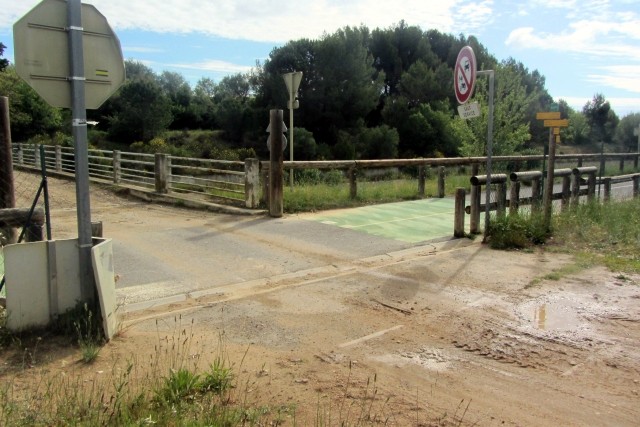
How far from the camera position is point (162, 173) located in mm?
13508

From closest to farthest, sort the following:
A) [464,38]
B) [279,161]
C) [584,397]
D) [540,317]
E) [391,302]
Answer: [584,397] → [540,317] → [391,302] → [279,161] → [464,38]

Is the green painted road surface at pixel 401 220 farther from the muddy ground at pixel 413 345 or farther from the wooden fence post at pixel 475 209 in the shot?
the muddy ground at pixel 413 345

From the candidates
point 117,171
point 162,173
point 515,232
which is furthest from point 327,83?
point 515,232

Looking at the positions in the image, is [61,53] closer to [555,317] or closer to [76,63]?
[76,63]

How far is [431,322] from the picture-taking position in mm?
4895

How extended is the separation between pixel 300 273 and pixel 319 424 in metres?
3.68

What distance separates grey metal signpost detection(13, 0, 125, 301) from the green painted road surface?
217 inches

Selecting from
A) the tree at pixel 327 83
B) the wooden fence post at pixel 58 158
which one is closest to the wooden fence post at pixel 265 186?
the wooden fence post at pixel 58 158

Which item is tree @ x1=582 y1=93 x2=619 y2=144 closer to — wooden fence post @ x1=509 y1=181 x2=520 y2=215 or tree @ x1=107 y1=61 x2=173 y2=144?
tree @ x1=107 y1=61 x2=173 y2=144

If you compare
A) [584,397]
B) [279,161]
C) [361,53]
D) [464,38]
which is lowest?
[584,397]

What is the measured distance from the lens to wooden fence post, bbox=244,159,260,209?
1110 cm

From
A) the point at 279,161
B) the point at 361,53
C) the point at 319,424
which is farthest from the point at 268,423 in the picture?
the point at 361,53

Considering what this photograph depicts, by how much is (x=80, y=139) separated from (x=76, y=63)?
0.59 meters

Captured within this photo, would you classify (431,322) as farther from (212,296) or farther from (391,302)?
(212,296)
